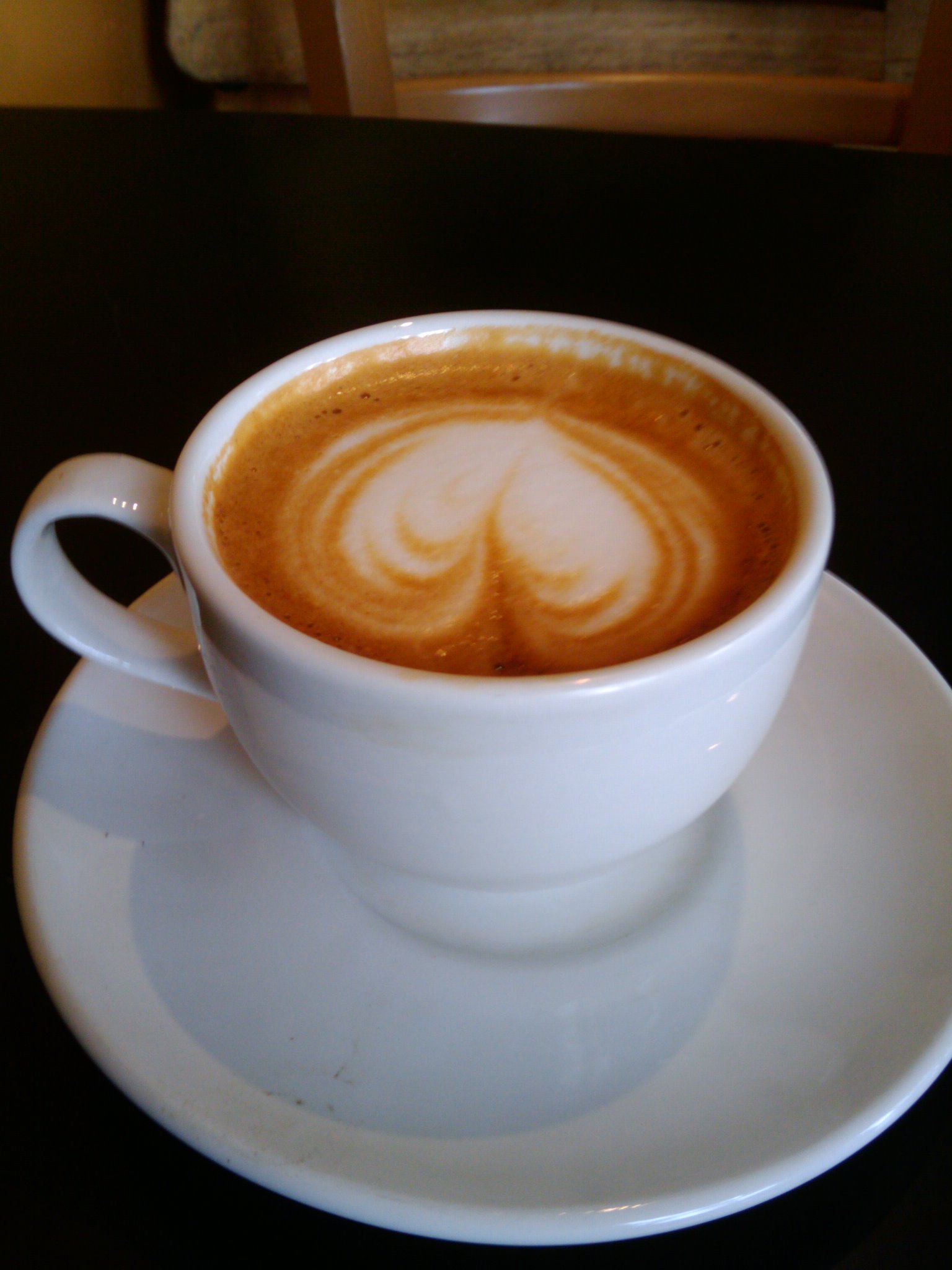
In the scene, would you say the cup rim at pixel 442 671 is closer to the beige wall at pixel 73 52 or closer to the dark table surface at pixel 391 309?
the dark table surface at pixel 391 309

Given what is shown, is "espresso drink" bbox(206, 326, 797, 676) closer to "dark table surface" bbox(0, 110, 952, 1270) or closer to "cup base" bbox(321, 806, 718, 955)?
"cup base" bbox(321, 806, 718, 955)

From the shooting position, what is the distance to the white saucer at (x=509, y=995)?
506 mm

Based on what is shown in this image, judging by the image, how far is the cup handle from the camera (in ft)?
2.28

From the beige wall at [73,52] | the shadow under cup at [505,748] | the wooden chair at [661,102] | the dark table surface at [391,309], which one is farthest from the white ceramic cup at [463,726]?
the beige wall at [73,52]

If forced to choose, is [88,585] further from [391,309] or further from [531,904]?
[391,309]

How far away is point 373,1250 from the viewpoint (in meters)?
0.55

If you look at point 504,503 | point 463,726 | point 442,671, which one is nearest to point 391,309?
point 504,503

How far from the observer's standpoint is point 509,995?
622 mm

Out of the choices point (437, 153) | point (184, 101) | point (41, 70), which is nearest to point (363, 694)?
point (437, 153)

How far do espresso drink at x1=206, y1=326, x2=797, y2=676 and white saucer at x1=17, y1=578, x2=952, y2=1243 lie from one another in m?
0.19

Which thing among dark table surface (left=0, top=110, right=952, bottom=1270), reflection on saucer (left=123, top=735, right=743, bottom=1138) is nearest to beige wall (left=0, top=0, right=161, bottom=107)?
dark table surface (left=0, top=110, right=952, bottom=1270)

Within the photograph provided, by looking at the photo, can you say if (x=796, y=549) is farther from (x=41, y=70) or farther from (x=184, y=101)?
(x=184, y=101)

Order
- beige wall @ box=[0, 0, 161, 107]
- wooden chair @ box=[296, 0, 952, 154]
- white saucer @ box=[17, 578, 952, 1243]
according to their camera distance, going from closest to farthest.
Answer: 1. white saucer @ box=[17, 578, 952, 1243]
2. wooden chair @ box=[296, 0, 952, 154]
3. beige wall @ box=[0, 0, 161, 107]

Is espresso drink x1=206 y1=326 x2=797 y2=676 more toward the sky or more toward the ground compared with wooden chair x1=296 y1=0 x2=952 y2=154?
more toward the ground
